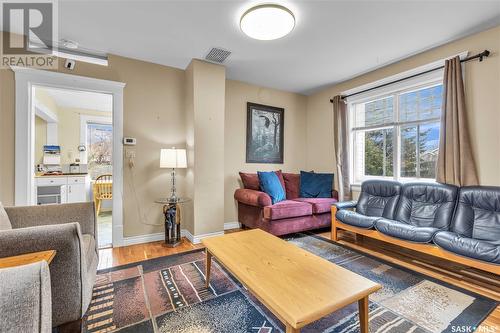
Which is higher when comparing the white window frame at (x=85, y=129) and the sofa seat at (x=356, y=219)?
the white window frame at (x=85, y=129)

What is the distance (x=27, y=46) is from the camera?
8.59 ft

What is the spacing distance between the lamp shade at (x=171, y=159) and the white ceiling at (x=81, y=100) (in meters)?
2.17

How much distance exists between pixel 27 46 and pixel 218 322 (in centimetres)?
354

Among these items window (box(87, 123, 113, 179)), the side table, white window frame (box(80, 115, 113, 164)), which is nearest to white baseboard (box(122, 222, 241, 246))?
the side table

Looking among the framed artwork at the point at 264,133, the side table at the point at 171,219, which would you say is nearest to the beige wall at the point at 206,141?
the side table at the point at 171,219

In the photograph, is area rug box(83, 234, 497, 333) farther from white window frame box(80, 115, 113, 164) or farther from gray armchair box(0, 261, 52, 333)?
white window frame box(80, 115, 113, 164)

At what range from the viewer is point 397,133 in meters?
3.41

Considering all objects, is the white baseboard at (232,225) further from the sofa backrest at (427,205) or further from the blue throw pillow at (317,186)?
the sofa backrest at (427,205)

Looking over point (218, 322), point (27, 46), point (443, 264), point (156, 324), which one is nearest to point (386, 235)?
point (443, 264)

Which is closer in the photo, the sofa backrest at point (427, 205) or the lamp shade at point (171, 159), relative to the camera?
the sofa backrest at point (427, 205)

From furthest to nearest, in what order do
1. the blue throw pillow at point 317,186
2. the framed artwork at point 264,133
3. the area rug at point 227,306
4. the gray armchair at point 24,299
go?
the framed artwork at point 264,133 < the blue throw pillow at point 317,186 < the area rug at point 227,306 < the gray armchair at point 24,299

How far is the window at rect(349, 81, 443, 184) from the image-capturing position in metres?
3.07

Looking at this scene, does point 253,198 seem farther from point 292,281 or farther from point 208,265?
point 292,281

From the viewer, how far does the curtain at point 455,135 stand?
2570mm
